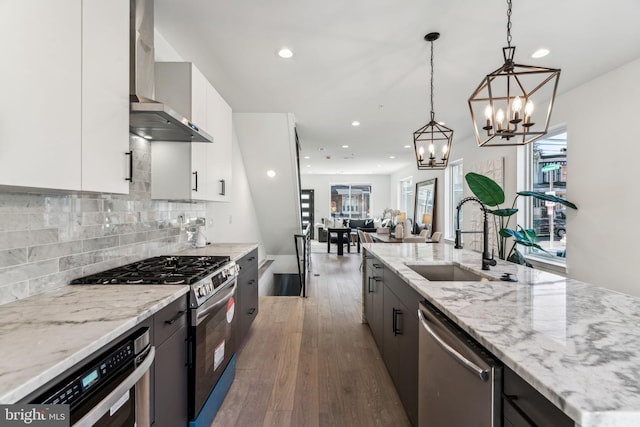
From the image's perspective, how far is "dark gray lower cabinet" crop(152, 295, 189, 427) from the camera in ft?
4.19

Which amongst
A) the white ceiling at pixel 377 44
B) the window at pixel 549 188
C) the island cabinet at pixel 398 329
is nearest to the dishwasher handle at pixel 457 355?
the island cabinet at pixel 398 329

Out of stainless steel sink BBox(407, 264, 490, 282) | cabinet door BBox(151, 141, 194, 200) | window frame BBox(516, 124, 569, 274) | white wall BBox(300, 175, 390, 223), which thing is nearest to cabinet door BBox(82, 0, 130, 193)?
cabinet door BBox(151, 141, 194, 200)

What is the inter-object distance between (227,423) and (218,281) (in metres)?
0.89

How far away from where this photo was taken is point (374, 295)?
280cm

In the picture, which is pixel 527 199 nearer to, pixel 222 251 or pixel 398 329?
pixel 398 329

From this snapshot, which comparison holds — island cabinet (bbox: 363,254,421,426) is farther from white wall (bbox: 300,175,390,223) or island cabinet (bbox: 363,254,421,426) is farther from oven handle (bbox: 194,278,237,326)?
white wall (bbox: 300,175,390,223)

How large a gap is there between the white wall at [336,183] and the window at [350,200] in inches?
9.2

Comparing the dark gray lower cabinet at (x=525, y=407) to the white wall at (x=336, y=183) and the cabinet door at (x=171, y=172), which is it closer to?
the cabinet door at (x=171, y=172)

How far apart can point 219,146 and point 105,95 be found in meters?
1.53

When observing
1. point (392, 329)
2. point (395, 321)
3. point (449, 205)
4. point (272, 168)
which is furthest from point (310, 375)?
point (449, 205)

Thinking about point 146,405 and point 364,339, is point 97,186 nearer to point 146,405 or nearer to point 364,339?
point 146,405

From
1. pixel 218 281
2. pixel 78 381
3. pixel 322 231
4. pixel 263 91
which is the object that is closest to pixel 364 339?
pixel 218 281

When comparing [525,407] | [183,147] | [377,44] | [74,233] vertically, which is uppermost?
[377,44]

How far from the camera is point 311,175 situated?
12.5 m
